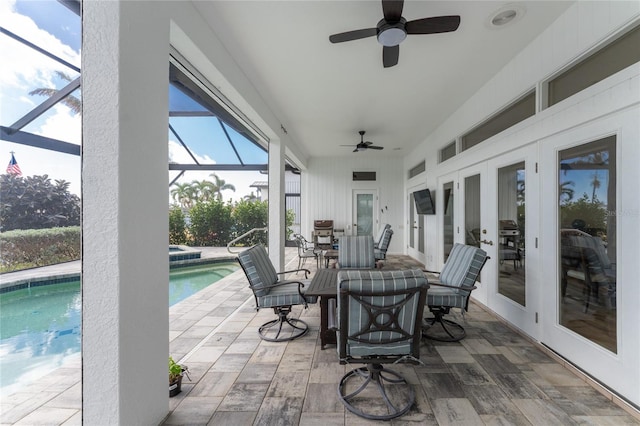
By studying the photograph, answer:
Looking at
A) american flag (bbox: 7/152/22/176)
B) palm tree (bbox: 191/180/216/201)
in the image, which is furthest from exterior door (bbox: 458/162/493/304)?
palm tree (bbox: 191/180/216/201)

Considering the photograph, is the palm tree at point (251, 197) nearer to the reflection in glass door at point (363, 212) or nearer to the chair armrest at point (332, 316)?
the reflection in glass door at point (363, 212)

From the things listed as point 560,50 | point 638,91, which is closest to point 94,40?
point 638,91

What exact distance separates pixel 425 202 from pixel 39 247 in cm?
586

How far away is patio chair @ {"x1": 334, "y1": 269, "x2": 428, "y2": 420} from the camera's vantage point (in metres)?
1.72

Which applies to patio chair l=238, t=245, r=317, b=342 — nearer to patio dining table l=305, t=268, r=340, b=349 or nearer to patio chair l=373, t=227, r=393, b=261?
patio dining table l=305, t=268, r=340, b=349

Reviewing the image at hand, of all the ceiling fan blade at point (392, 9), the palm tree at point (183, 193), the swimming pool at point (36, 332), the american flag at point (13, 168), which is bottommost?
the swimming pool at point (36, 332)

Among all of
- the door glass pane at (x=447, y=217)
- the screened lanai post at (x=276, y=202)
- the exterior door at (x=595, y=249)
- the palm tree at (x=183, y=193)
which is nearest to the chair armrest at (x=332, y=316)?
the exterior door at (x=595, y=249)

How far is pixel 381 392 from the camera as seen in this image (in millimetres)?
1927

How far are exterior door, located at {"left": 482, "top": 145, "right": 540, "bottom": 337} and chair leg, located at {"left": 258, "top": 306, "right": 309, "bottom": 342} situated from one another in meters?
2.42

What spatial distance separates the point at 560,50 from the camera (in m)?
2.40

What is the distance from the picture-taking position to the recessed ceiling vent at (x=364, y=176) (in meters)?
8.49

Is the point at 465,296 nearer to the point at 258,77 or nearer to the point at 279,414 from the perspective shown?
the point at 279,414

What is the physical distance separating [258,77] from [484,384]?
3938 mm

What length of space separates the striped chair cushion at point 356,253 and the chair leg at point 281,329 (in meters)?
1.19
